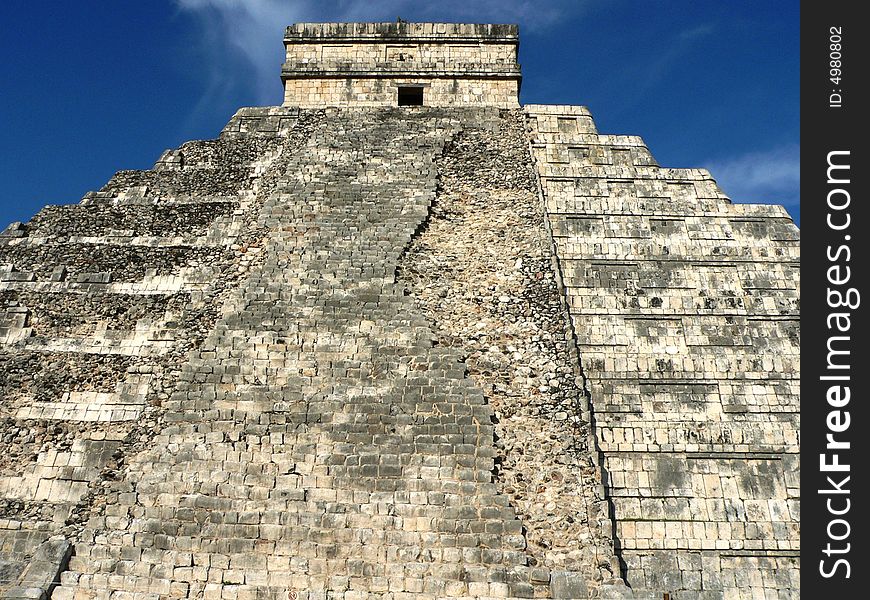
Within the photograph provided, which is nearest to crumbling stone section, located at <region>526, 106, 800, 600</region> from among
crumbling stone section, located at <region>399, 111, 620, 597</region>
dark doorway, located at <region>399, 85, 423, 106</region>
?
crumbling stone section, located at <region>399, 111, 620, 597</region>

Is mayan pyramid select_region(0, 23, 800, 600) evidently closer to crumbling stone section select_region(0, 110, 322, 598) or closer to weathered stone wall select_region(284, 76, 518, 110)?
crumbling stone section select_region(0, 110, 322, 598)

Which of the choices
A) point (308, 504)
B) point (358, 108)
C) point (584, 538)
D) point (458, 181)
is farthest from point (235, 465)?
point (358, 108)

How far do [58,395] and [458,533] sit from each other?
5414 mm

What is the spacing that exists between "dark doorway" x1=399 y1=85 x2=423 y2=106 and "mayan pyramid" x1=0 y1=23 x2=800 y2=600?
31.0 inches

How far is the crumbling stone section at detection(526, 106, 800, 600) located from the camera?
9.08m

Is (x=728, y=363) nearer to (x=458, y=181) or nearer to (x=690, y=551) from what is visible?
(x=690, y=551)

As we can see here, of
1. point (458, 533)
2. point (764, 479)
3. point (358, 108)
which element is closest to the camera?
point (458, 533)

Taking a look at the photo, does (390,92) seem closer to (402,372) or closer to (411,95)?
(411,95)

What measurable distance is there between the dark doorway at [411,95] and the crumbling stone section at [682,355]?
2304mm

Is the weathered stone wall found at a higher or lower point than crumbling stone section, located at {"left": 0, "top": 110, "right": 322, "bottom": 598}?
higher

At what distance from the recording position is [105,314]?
35.4 feet

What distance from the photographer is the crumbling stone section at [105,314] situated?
9000 mm

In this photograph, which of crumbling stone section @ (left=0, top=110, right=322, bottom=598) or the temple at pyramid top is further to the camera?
the temple at pyramid top

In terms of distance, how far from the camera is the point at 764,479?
375 inches
